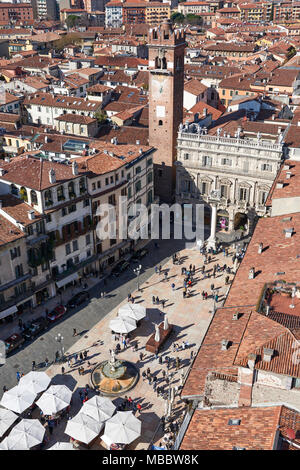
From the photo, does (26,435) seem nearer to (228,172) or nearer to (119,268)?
(119,268)

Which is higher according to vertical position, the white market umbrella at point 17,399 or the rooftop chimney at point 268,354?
the rooftop chimney at point 268,354

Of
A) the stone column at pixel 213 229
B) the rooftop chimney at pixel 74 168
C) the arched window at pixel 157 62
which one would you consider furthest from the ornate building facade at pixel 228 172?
the rooftop chimney at pixel 74 168

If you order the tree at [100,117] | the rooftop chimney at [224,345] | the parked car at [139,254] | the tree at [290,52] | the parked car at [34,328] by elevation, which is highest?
the tree at [290,52]

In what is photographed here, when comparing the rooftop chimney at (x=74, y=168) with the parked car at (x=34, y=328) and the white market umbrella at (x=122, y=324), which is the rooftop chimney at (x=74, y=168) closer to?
the parked car at (x=34, y=328)

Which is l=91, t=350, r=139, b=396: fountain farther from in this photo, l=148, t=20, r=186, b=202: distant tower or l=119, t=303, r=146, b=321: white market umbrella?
l=148, t=20, r=186, b=202: distant tower

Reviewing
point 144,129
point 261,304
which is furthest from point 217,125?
point 261,304
